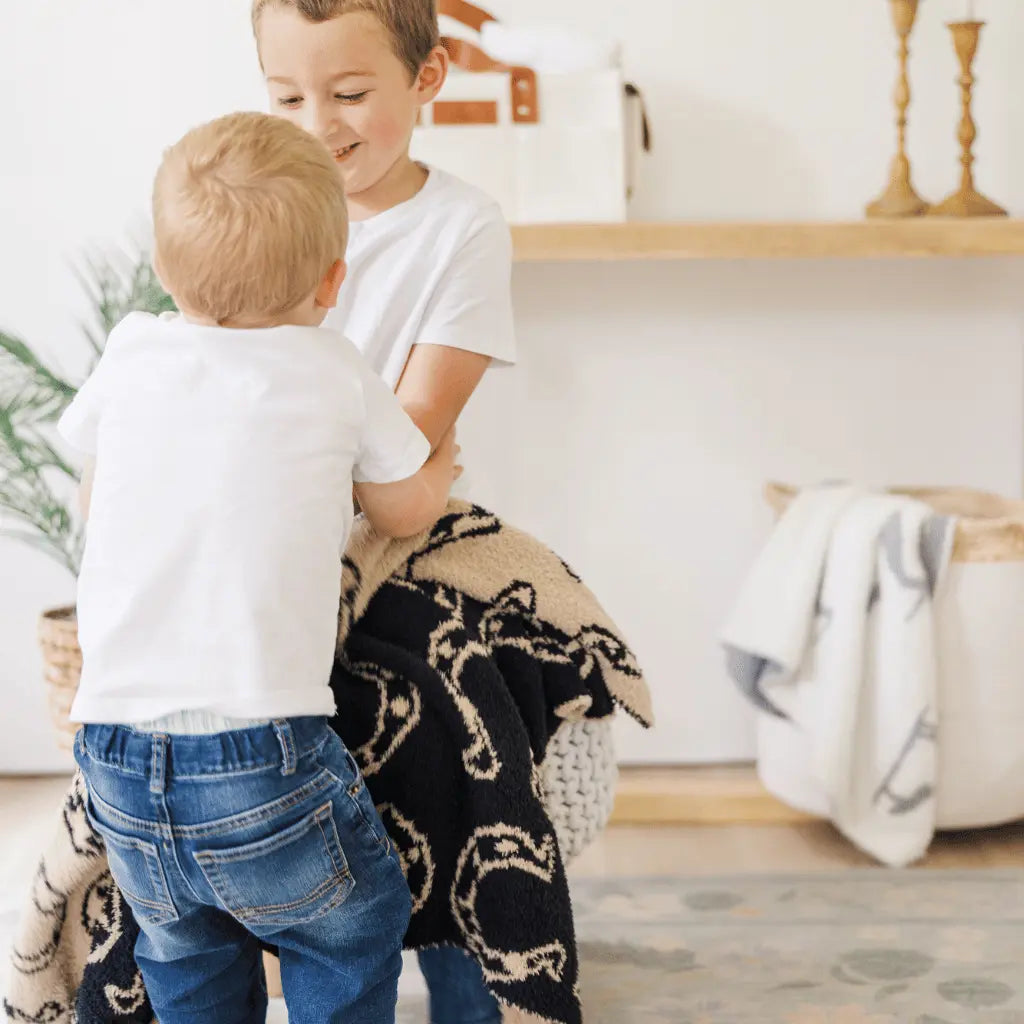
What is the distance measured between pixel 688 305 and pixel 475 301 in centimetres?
101

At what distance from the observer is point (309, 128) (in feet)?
3.68

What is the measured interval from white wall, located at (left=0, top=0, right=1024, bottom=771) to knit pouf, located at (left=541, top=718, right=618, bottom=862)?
0.99m

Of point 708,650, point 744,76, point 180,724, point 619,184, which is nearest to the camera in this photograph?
point 180,724

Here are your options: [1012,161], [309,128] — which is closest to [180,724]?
[309,128]

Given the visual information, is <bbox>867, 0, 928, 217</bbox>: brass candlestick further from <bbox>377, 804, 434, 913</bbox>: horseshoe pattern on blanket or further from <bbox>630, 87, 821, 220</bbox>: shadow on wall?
<bbox>377, 804, 434, 913</bbox>: horseshoe pattern on blanket

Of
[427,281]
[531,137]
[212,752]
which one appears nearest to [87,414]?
[212,752]

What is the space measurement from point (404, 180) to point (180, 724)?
58 cm

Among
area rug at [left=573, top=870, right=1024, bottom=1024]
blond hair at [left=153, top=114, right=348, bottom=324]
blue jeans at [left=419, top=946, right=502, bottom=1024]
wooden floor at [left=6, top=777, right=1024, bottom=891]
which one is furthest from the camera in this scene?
wooden floor at [left=6, top=777, right=1024, bottom=891]

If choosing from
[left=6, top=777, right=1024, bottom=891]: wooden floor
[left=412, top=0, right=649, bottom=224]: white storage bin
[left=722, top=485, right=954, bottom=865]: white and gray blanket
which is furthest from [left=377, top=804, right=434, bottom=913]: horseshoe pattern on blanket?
[left=412, top=0, right=649, bottom=224]: white storage bin

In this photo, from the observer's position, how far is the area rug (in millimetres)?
1479

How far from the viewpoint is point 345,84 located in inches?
44.1

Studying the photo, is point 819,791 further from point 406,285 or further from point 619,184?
point 406,285

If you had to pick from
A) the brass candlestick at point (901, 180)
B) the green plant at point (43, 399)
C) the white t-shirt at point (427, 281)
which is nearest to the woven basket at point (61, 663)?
the green plant at point (43, 399)

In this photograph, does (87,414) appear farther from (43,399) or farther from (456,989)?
(43,399)
